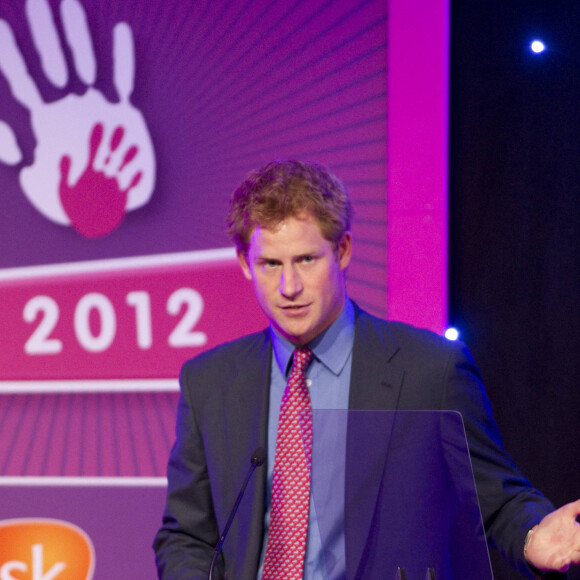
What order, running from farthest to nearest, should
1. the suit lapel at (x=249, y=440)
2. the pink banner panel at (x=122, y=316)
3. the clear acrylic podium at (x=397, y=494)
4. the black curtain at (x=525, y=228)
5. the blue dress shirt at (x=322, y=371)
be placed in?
the pink banner panel at (x=122, y=316), the black curtain at (x=525, y=228), the blue dress shirt at (x=322, y=371), the suit lapel at (x=249, y=440), the clear acrylic podium at (x=397, y=494)

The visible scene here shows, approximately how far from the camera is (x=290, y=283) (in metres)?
1.53

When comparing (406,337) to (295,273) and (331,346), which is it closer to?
(331,346)

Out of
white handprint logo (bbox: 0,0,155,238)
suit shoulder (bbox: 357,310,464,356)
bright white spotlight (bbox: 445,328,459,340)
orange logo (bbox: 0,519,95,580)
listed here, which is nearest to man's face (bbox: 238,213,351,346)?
suit shoulder (bbox: 357,310,464,356)

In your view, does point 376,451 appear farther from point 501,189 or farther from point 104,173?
point 104,173

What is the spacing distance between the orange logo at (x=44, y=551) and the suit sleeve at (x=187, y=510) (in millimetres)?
1106

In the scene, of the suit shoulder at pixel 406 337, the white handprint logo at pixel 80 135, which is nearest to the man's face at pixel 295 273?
the suit shoulder at pixel 406 337

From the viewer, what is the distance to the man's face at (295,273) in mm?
1552

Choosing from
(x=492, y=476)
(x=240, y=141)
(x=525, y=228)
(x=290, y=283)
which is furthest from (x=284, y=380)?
(x=240, y=141)

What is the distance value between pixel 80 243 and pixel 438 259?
1.18m

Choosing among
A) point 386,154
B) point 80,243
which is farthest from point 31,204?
point 386,154

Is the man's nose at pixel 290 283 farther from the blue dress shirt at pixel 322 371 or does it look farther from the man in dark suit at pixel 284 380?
the blue dress shirt at pixel 322 371

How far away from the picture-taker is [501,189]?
7.57 feet

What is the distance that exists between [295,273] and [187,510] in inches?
21.5

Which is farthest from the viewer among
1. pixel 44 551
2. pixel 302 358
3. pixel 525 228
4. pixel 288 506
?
pixel 44 551
